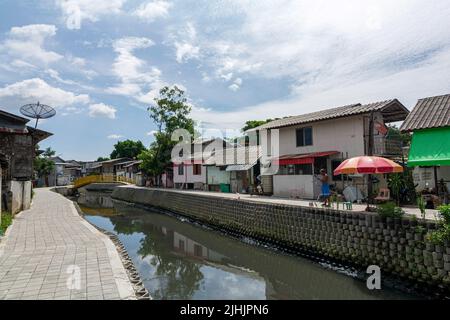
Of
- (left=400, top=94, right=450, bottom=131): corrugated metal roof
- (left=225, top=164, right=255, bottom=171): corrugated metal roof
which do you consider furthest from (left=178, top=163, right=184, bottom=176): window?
(left=400, top=94, right=450, bottom=131): corrugated metal roof

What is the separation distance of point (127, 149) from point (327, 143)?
60016mm

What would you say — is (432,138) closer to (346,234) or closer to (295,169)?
(346,234)

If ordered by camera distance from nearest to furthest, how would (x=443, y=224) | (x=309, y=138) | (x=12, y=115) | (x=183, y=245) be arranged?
(x=443, y=224)
(x=183, y=245)
(x=12, y=115)
(x=309, y=138)

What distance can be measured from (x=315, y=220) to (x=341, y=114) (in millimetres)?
7799

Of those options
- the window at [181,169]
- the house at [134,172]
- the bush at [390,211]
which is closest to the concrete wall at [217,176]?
the window at [181,169]

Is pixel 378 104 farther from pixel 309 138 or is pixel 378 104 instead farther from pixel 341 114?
pixel 309 138

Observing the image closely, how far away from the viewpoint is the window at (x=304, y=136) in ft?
65.4

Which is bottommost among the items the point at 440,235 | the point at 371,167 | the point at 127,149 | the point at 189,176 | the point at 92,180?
the point at 440,235

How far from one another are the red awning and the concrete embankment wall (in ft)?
15.2

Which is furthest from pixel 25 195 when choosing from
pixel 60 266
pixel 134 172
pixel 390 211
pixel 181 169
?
pixel 134 172

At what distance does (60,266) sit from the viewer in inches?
294

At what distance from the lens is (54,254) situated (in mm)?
8609

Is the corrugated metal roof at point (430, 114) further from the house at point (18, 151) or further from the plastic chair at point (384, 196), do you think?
the house at point (18, 151)
